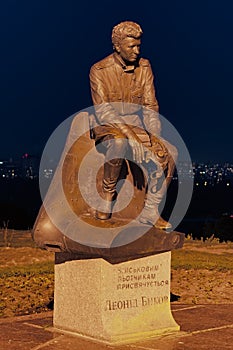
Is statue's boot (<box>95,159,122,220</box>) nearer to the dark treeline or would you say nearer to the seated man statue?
the seated man statue

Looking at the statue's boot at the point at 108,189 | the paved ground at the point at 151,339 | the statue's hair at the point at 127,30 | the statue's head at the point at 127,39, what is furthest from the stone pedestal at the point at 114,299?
the statue's hair at the point at 127,30

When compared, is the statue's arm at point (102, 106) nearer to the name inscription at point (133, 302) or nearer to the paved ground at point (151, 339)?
the name inscription at point (133, 302)

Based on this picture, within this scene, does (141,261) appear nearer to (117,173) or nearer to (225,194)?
(117,173)

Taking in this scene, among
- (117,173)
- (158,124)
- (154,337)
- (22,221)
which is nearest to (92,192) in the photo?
(117,173)

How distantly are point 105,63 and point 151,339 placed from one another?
8.88 feet

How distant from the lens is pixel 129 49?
7.94 metres

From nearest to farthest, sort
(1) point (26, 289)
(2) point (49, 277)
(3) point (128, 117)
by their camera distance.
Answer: (3) point (128, 117) < (1) point (26, 289) < (2) point (49, 277)

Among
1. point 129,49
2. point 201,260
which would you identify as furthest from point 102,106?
point 201,260

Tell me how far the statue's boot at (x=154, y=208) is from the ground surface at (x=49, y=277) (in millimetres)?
2785

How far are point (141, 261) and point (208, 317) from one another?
1.41 meters

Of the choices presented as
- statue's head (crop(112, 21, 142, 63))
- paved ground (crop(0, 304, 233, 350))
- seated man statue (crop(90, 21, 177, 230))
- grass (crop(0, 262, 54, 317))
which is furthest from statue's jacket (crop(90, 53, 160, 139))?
grass (crop(0, 262, 54, 317))

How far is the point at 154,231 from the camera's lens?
766 centimetres

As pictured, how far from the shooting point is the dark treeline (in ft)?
88.5

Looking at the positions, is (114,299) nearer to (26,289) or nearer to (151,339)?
(151,339)
